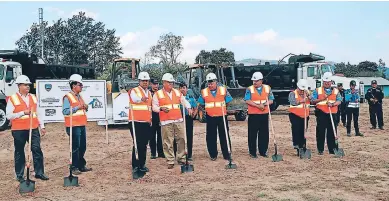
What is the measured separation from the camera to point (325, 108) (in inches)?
418

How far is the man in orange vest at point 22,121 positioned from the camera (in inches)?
315

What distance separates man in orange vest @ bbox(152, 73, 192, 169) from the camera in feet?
30.0

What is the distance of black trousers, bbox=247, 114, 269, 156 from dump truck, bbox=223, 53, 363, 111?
508 inches

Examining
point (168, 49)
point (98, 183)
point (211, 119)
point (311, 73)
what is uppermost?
point (168, 49)

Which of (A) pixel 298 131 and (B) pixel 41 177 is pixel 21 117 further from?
(A) pixel 298 131

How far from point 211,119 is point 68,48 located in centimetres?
3659

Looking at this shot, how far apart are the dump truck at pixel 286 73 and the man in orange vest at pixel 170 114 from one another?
14.1 meters

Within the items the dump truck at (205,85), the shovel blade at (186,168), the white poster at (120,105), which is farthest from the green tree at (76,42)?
the shovel blade at (186,168)

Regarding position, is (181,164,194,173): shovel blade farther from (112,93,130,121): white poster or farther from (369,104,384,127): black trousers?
(369,104,384,127): black trousers

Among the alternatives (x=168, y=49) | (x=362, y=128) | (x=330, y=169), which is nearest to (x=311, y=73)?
(x=362, y=128)

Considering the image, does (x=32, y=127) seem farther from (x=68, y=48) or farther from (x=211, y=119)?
(x=68, y=48)

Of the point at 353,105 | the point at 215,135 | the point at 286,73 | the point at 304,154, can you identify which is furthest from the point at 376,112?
the point at 286,73

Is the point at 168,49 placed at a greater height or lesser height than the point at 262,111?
greater

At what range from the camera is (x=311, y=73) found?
23.6 meters
